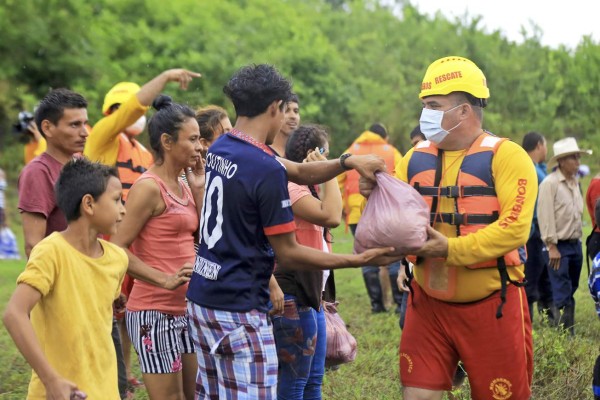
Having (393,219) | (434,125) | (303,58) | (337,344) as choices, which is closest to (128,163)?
(337,344)

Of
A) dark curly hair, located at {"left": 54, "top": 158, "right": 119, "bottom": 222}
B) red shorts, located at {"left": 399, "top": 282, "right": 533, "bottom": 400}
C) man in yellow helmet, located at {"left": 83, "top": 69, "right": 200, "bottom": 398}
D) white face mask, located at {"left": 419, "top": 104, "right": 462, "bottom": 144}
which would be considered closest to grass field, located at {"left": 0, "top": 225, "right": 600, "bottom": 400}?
man in yellow helmet, located at {"left": 83, "top": 69, "right": 200, "bottom": 398}

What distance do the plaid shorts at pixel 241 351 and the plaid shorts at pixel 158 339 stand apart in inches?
32.8

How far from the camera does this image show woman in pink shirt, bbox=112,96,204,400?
505 cm

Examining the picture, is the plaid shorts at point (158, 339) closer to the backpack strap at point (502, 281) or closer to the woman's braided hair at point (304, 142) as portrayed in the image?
the woman's braided hair at point (304, 142)

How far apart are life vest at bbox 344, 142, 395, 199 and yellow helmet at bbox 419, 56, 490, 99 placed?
6.74 meters

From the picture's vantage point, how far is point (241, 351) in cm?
419

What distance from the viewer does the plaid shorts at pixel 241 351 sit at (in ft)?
13.7

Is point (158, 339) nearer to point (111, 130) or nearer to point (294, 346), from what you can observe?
point (294, 346)

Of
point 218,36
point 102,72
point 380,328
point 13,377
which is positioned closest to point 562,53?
point 218,36

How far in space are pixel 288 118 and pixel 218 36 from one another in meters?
20.6

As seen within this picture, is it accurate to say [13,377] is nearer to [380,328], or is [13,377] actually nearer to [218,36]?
[380,328]

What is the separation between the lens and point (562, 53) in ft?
113

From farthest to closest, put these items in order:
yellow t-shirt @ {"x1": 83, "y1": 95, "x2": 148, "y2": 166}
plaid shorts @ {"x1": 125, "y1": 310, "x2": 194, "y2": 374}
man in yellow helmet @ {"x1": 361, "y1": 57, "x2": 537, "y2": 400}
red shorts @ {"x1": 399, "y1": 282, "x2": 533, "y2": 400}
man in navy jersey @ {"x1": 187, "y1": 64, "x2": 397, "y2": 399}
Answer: yellow t-shirt @ {"x1": 83, "y1": 95, "x2": 148, "y2": 166}, plaid shorts @ {"x1": 125, "y1": 310, "x2": 194, "y2": 374}, red shorts @ {"x1": 399, "y1": 282, "x2": 533, "y2": 400}, man in yellow helmet @ {"x1": 361, "y1": 57, "x2": 537, "y2": 400}, man in navy jersey @ {"x1": 187, "y1": 64, "x2": 397, "y2": 399}

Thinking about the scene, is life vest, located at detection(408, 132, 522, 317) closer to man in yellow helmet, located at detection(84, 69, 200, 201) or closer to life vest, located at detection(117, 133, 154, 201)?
man in yellow helmet, located at detection(84, 69, 200, 201)
